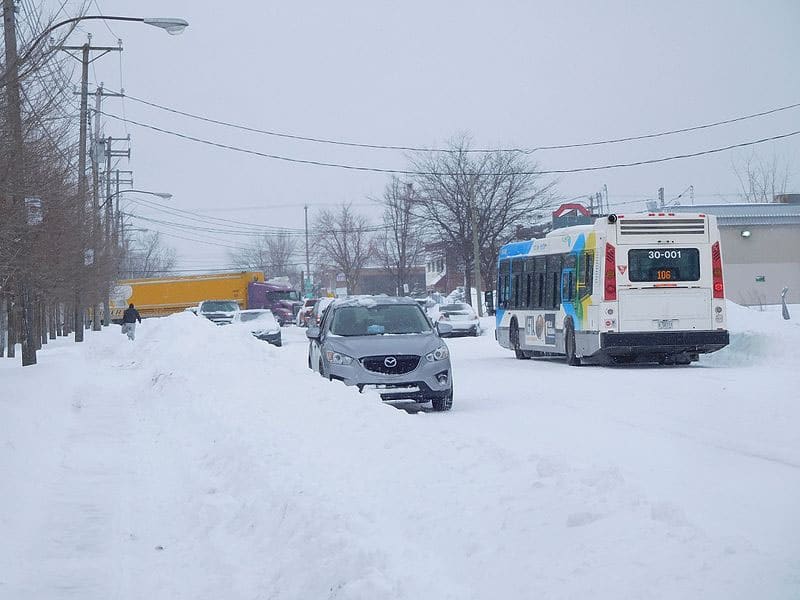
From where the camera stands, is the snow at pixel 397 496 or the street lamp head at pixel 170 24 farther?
the street lamp head at pixel 170 24

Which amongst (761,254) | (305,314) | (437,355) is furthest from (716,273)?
(761,254)

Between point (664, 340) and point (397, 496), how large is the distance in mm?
15361

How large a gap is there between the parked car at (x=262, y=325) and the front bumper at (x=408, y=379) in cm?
2503

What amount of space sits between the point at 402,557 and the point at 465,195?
5257 centimetres

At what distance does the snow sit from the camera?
5.66 metres

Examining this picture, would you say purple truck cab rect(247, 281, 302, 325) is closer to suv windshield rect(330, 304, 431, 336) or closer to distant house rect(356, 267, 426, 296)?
distant house rect(356, 267, 426, 296)

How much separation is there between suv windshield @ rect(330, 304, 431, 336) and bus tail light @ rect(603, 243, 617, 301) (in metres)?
5.84

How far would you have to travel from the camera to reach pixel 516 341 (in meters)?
28.4

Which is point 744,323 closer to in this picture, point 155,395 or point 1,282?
point 155,395

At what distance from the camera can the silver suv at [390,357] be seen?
1580 cm

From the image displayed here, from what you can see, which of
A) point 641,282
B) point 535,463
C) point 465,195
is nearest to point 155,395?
point 641,282

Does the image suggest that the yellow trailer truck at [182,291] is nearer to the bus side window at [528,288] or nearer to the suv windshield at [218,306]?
the suv windshield at [218,306]

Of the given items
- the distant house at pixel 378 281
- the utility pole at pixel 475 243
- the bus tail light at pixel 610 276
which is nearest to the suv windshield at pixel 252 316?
the utility pole at pixel 475 243

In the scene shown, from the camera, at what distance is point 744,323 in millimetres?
25062
